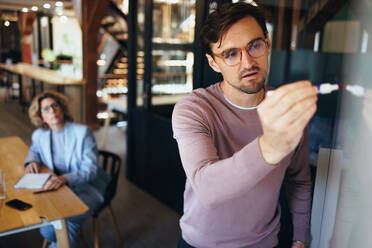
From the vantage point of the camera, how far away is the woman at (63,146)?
248 centimetres

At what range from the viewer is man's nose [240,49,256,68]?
2.97ft

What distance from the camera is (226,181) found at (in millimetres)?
709

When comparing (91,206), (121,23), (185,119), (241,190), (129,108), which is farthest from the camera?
(121,23)

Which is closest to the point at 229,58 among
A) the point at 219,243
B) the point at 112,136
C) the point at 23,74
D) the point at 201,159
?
the point at 201,159

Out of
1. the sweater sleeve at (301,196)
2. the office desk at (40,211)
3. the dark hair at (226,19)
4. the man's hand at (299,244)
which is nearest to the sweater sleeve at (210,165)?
the dark hair at (226,19)

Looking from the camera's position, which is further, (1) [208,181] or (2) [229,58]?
(2) [229,58]

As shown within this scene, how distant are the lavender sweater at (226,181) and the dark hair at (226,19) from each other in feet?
0.58

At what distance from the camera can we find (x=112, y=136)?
19.4ft

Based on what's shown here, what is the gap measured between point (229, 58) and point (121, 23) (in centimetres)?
765

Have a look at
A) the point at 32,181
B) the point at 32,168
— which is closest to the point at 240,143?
the point at 32,181

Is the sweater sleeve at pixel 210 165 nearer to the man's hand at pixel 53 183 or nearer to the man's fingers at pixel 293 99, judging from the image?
the man's fingers at pixel 293 99

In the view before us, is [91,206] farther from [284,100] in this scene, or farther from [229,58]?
[284,100]

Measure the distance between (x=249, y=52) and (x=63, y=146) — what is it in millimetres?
1979

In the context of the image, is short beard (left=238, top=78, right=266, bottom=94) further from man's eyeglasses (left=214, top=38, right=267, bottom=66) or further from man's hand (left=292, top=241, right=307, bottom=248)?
man's hand (left=292, top=241, right=307, bottom=248)
